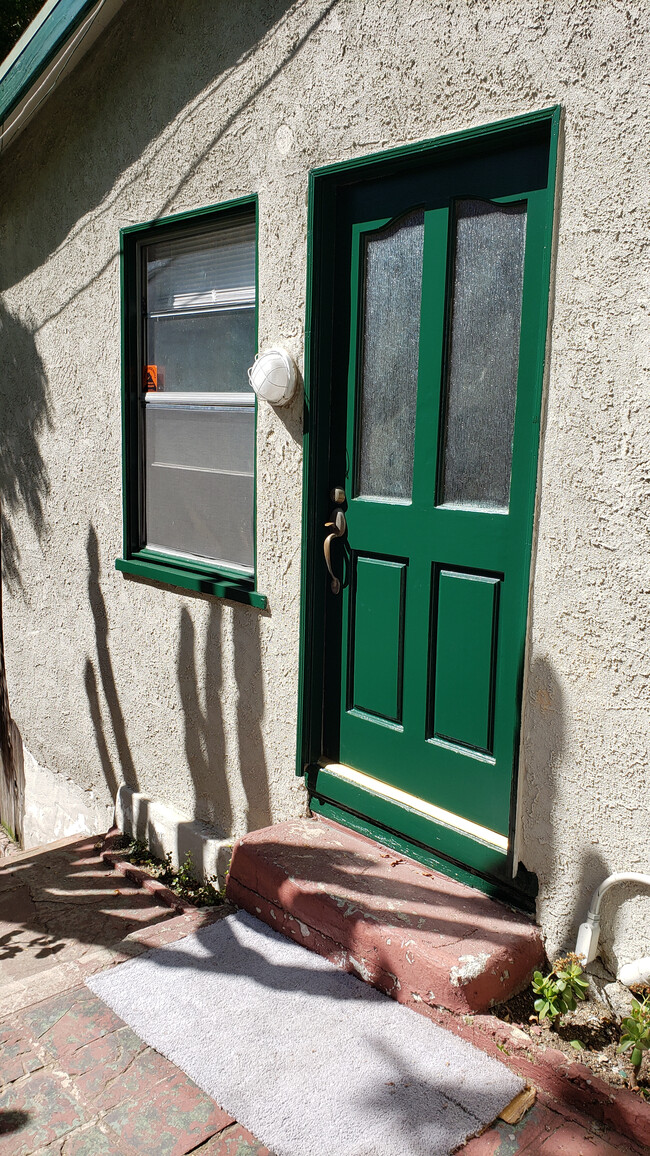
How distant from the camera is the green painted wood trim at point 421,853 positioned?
2834 millimetres

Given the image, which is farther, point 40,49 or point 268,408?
point 40,49

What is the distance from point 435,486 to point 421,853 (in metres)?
1.31

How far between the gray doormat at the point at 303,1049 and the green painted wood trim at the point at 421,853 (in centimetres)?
50

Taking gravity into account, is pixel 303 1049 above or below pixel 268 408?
below

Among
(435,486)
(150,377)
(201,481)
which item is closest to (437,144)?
(435,486)

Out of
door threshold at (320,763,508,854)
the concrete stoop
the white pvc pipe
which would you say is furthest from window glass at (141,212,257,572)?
the white pvc pipe

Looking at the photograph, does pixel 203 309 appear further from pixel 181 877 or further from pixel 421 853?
pixel 181 877

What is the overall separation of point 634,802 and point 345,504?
151 centimetres

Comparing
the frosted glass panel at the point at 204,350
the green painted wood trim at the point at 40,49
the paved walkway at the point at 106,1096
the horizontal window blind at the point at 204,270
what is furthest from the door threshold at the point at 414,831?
the green painted wood trim at the point at 40,49

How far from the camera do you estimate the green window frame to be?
3.91 metres

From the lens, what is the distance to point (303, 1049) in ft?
8.12

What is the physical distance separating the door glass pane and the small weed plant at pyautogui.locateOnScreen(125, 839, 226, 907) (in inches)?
77.6

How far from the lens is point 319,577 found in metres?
3.47

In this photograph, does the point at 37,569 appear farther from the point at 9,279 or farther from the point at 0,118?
the point at 0,118
